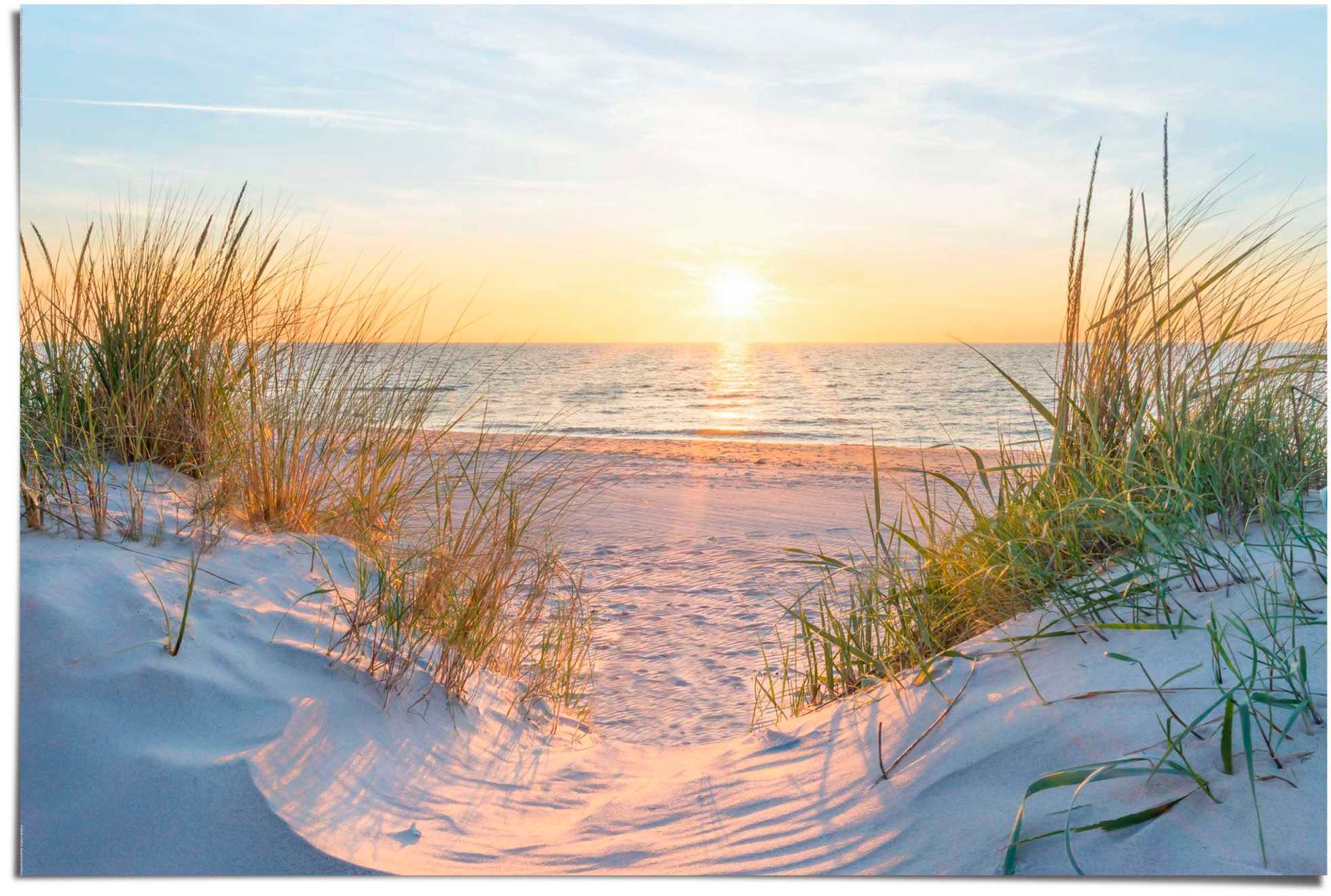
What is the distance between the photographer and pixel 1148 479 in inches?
86.1

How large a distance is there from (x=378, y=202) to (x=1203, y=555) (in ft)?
8.72

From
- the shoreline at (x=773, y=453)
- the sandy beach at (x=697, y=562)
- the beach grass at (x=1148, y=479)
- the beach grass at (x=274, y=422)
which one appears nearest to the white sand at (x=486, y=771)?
the beach grass at (x=1148, y=479)

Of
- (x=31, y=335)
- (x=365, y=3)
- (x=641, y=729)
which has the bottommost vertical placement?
(x=641, y=729)

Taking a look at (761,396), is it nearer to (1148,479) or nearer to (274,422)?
(274,422)

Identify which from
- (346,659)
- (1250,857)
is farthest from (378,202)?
(1250,857)

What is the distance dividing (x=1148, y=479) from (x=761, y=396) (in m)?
19.9

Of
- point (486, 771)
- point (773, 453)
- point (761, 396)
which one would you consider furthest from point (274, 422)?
point (761, 396)

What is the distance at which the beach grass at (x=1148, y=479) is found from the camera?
6.23 ft

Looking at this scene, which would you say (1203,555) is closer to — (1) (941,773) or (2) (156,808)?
(1) (941,773)

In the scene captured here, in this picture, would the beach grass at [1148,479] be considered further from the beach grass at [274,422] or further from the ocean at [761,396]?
the beach grass at [274,422]

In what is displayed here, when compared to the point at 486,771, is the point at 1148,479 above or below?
above

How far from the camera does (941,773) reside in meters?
1.66

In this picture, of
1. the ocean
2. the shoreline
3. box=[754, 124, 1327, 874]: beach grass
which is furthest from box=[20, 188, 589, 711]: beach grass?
the shoreline

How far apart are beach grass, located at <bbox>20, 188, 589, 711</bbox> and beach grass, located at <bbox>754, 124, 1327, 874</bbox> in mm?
995
